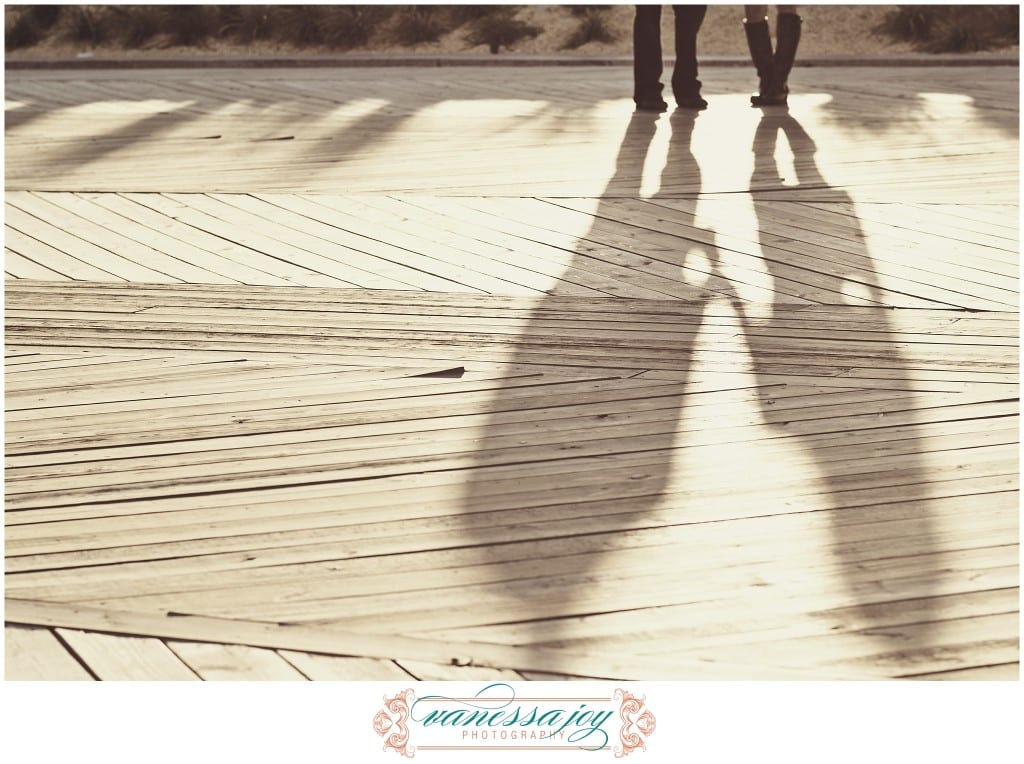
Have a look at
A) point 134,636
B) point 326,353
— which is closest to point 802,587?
point 134,636

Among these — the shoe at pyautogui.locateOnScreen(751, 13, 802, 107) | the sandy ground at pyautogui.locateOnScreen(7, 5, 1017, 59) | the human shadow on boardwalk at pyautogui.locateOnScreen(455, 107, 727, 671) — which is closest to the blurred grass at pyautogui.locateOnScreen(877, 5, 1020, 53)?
the sandy ground at pyautogui.locateOnScreen(7, 5, 1017, 59)

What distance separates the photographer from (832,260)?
3844 mm

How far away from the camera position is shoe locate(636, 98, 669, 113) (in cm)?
620

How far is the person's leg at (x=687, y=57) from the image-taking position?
598 cm

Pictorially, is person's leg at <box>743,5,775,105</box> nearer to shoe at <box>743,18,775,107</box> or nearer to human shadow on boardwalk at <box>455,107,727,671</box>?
shoe at <box>743,18,775,107</box>

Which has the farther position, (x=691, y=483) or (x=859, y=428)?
(x=859, y=428)

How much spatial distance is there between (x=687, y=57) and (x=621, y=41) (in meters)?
3.34

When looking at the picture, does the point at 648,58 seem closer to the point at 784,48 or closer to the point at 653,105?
the point at 653,105

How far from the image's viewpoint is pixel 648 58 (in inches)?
238

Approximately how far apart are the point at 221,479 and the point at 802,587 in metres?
1.19

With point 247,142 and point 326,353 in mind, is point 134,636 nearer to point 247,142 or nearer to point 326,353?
point 326,353

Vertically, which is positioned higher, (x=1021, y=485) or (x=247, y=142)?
(x=247, y=142)
